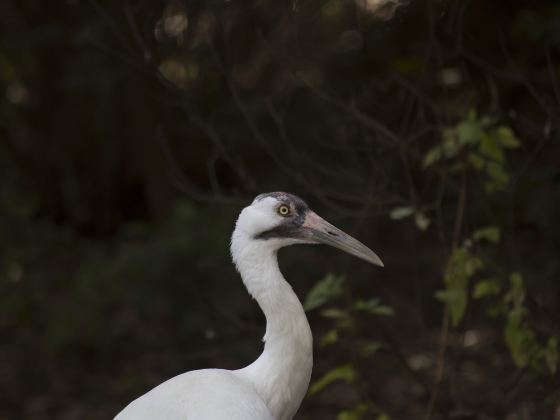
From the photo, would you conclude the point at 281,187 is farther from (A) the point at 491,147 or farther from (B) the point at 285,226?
(B) the point at 285,226

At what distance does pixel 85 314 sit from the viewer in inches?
391

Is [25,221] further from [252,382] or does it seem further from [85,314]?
[252,382]

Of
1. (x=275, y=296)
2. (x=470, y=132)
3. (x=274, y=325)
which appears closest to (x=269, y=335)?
(x=274, y=325)

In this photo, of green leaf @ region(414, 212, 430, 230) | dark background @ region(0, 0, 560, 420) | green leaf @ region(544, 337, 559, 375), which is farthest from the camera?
dark background @ region(0, 0, 560, 420)

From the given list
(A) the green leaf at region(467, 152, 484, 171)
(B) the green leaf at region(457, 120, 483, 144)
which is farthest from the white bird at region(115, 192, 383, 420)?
(A) the green leaf at region(467, 152, 484, 171)

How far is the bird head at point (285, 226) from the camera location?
4.72m

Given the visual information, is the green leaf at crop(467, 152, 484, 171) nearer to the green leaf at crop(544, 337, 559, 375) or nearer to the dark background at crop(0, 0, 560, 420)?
the dark background at crop(0, 0, 560, 420)

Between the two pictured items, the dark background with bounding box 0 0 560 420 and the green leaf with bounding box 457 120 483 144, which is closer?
the green leaf with bounding box 457 120 483 144

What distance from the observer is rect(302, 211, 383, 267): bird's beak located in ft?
15.7

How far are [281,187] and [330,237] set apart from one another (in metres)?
4.73

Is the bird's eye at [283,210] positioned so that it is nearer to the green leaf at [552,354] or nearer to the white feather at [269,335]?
the white feather at [269,335]

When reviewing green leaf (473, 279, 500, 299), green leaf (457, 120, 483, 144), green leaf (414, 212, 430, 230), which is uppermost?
green leaf (457, 120, 483, 144)

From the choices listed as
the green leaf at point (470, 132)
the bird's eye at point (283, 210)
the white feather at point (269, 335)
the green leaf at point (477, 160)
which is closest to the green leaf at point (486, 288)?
the green leaf at point (477, 160)

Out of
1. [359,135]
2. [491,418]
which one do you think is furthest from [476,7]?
[491,418]
